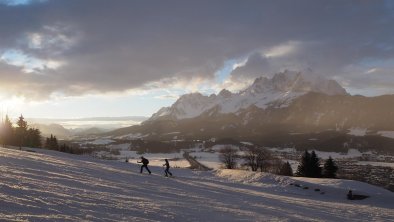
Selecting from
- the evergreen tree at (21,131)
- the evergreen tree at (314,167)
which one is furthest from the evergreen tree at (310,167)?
the evergreen tree at (21,131)

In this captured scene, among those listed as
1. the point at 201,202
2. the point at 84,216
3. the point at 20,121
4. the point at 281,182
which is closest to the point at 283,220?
A: the point at 201,202

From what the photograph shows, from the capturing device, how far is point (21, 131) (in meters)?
133

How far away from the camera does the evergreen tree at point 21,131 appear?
419ft

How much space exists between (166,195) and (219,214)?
Result: 640cm

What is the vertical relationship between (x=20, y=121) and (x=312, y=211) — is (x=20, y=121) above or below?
above

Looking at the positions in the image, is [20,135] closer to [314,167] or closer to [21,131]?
[21,131]

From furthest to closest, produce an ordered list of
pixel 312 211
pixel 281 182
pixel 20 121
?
pixel 20 121 < pixel 281 182 < pixel 312 211

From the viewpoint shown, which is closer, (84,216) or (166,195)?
(84,216)

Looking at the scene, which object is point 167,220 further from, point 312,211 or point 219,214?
point 312,211

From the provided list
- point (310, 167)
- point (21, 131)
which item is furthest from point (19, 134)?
point (310, 167)

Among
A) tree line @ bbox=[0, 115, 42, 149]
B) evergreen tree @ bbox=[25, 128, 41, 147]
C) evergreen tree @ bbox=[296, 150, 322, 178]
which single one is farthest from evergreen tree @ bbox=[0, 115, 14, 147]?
evergreen tree @ bbox=[296, 150, 322, 178]

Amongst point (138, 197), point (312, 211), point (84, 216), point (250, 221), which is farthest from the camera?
point (312, 211)

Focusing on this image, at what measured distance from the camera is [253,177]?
52125 mm

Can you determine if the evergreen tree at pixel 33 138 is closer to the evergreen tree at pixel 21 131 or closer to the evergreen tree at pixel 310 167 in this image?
the evergreen tree at pixel 21 131
